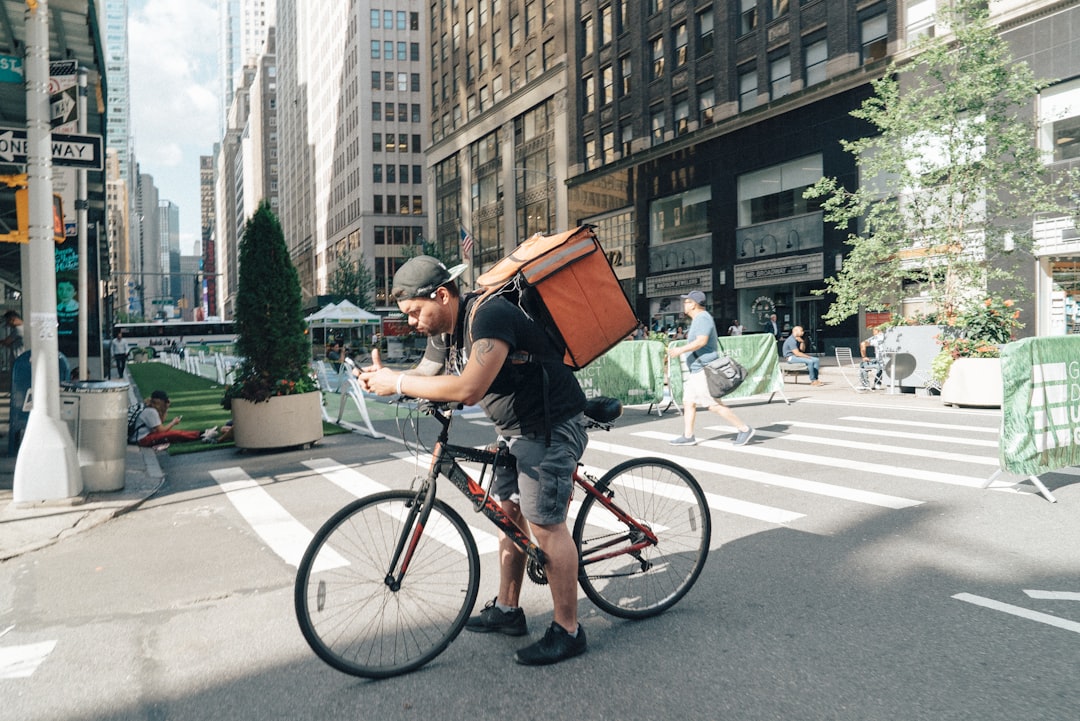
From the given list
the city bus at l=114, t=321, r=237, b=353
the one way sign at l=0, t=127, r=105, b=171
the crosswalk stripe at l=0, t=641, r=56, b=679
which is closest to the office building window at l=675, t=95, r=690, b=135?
the one way sign at l=0, t=127, r=105, b=171

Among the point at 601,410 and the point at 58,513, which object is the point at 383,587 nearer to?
the point at 601,410

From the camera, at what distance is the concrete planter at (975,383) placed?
46.3 ft

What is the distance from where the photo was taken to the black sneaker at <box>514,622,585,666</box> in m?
3.61

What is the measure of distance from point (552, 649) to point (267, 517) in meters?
4.16

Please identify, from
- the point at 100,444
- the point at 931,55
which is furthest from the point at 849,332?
the point at 100,444

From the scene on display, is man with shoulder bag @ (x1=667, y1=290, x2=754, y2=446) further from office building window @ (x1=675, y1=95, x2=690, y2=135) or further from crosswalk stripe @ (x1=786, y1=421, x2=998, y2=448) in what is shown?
office building window @ (x1=675, y1=95, x2=690, y2=135)

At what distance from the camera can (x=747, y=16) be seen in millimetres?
36625

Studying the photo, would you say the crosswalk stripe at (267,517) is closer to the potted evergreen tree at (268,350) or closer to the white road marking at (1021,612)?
the potted evergreen tree at (268,350)

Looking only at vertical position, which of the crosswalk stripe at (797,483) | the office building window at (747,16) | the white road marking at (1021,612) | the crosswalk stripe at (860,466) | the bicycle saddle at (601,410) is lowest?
the white road marking at (1021,612)

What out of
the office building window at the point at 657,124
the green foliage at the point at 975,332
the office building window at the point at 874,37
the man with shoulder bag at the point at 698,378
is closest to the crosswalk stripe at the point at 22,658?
the man with shoulder bag at the point at 698,378

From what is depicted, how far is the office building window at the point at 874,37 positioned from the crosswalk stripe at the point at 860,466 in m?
25.6

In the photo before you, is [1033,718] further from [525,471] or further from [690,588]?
[525,471]

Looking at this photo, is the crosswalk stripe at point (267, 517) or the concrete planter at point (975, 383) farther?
the concrete planter at point (975, 383)

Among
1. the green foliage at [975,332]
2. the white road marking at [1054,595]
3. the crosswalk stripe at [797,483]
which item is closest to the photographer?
the white road marking at [1054,595]
